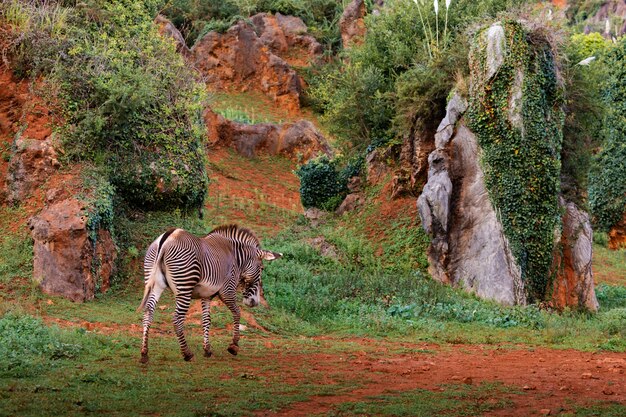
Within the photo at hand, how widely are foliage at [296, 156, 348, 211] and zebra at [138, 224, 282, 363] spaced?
14.5m

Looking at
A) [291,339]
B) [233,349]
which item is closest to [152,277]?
[233,349]

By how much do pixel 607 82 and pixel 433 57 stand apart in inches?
566

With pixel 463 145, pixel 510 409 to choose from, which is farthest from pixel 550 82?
pixel 510 409

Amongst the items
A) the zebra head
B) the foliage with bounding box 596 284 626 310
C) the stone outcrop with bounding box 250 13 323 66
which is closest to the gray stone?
the foliage with bounding box 596 284 626 310

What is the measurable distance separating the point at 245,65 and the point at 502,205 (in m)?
26.6

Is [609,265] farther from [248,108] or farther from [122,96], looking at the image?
[122,96]

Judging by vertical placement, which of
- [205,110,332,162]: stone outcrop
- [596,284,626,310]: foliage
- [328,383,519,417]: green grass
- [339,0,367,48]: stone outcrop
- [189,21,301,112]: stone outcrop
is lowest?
[596,284,626,310]: foliage

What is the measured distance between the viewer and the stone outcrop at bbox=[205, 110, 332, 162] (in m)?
37.2

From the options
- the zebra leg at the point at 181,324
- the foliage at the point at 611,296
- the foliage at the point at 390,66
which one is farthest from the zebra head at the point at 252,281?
the foliage at the point at 611,296

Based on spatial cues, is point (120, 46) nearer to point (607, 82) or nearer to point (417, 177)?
point (417, 177)

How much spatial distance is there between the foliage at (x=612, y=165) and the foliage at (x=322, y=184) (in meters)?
13.4

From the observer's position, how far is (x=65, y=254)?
16.7m

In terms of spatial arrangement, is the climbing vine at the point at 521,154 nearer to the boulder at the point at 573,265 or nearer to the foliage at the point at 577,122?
the boulder at the point at 573,265

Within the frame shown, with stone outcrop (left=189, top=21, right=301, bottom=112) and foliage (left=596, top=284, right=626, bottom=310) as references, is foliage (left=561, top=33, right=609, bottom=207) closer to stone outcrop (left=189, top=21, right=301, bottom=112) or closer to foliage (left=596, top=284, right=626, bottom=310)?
foliage (left=596, top=284, right=626, bottom=310)
